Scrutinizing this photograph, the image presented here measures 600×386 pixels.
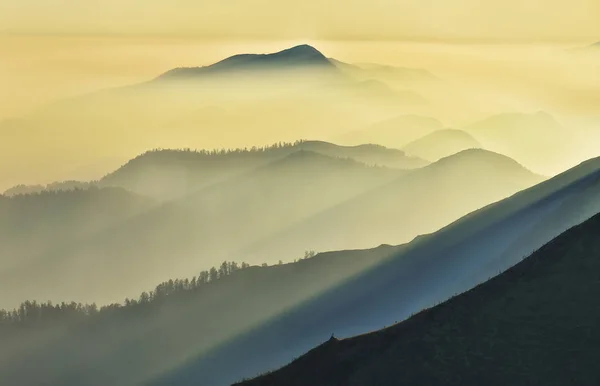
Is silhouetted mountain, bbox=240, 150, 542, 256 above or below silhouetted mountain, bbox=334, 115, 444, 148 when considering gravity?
below

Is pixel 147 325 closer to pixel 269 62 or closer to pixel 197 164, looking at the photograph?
pixel 197 164

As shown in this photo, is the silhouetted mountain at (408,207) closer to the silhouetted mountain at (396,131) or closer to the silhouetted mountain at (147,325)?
the silhouetted mountain at (147,325)

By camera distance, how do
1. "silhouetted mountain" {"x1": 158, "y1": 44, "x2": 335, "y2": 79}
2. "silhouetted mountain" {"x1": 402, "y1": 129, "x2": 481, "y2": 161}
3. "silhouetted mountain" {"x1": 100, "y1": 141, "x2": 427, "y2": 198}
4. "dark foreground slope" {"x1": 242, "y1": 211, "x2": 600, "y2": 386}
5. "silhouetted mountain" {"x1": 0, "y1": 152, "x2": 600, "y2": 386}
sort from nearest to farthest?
"dark foreground slope" {"x1": 242, "y1": 211, "x2": 600, "y2": 386}, "silhouetted mountain" {"x1": 0, "y1": 152, "x2": 600, "y2": 386}, "silhouetted mountain" {"x1": 100, "y1": 141, "x2": 427, "y2": 198}, "silhouetted mountain" {"x1": 158, "y1": 44, "x2": 335, "y2": 79}, "silhouetted mountain" {"x1": 402, "y1": 129, "x2": 481, "y2": 161}

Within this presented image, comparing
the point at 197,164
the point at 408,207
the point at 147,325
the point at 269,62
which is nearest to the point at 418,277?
the point at 408,207

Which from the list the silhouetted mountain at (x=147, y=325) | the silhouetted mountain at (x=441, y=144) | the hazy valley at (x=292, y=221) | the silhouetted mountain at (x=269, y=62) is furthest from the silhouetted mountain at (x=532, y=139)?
the silhouetted mountain at (x=147, y=325)

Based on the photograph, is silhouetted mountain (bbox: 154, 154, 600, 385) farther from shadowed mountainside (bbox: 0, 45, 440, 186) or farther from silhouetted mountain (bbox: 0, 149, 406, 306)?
shadowed mountainside (bbox: 0, 45, 440, 186)

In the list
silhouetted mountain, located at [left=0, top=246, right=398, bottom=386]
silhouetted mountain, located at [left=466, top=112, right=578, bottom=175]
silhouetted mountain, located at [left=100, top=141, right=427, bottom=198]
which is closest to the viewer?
silhouetted mountain, located at [left=0, top=246, right=398, bottom=386]

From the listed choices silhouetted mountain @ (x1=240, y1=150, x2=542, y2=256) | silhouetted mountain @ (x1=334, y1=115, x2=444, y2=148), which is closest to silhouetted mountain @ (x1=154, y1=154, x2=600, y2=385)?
silhouetted mountain @ (x1=240, y1=150, x2=542, y2=256)
